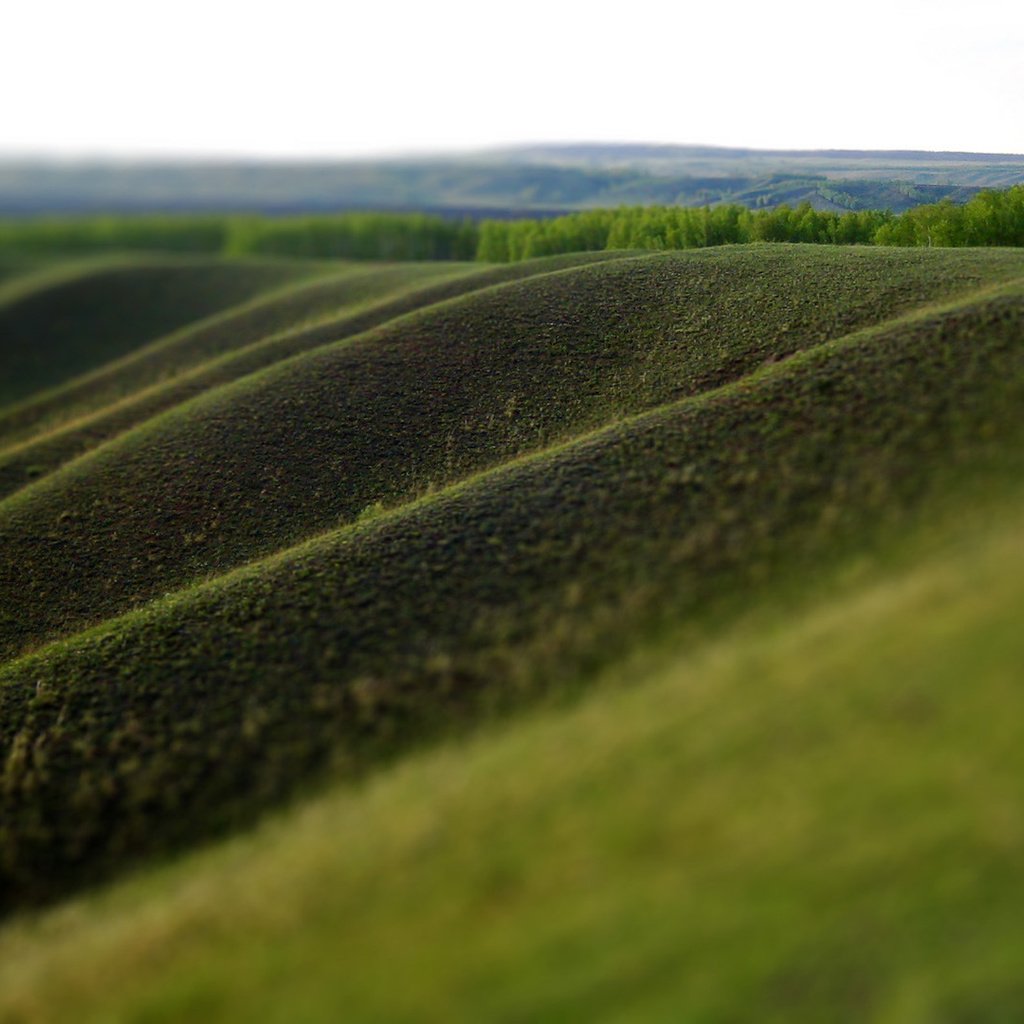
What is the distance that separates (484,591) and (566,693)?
197 inches

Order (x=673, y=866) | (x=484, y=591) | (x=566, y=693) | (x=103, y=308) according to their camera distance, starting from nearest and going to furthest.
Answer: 1. (x=673, y=866)
2. (x=566, y=693)
3. (x=484, y=591)
4. (x=103, y=308)

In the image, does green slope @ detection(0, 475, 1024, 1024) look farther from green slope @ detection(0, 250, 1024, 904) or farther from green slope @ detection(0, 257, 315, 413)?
green slope @ detection(0, 257, 315, 413)

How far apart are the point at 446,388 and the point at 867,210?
30515 millimetres

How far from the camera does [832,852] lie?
12195 millimetres

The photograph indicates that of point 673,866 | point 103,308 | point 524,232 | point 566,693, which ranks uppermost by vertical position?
point 524,232

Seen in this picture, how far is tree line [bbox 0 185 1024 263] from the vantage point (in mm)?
47594

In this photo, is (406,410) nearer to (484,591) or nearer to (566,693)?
(484,591)

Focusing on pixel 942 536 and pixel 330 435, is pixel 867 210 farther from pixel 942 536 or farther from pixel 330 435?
pixel 942 536

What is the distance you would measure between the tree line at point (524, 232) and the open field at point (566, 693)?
35.5 ft

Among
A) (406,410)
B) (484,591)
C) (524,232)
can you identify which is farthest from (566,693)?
(524,232)

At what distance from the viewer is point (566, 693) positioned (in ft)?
58.7

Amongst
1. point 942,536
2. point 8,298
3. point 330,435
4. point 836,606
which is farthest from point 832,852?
point 8,298

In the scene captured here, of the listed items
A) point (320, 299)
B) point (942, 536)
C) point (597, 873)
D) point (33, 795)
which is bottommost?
point (33, 795)

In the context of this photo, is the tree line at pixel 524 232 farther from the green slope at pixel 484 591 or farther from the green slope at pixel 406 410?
the green slope at pixel 484 591
